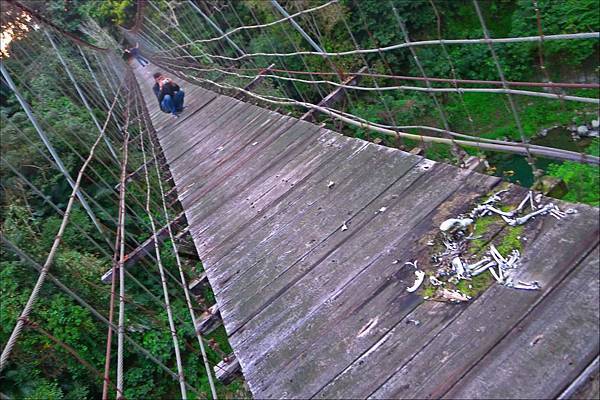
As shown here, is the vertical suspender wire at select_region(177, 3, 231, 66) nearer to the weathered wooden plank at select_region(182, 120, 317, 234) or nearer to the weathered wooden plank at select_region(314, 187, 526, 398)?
the weathered wooden plank at select_region(182, 120, 317, 234)

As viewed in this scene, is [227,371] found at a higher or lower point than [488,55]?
higher

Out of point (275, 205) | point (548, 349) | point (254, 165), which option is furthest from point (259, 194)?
point (548, 349)

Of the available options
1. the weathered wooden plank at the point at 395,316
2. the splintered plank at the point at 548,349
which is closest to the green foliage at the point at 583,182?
the weathered wooden plank at the point at 395,316

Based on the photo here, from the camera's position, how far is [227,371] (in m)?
1.33

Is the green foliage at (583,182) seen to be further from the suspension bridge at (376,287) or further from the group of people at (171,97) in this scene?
the group of people at (171,97)

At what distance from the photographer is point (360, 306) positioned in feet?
3.98

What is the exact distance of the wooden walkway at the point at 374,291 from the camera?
35.9 inches

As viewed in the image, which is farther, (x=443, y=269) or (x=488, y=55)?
(x=488, y=55)

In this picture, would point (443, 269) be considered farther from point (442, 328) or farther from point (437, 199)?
point (437, 199)

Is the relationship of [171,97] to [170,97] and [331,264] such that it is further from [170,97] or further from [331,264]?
[331,264]

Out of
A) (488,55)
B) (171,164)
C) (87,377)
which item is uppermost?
(171,164)

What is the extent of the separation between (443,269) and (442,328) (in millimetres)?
159

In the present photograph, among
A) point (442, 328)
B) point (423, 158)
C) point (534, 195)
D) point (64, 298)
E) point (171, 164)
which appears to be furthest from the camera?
point (64, 298)

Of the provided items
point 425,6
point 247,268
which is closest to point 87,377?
point 247,268
